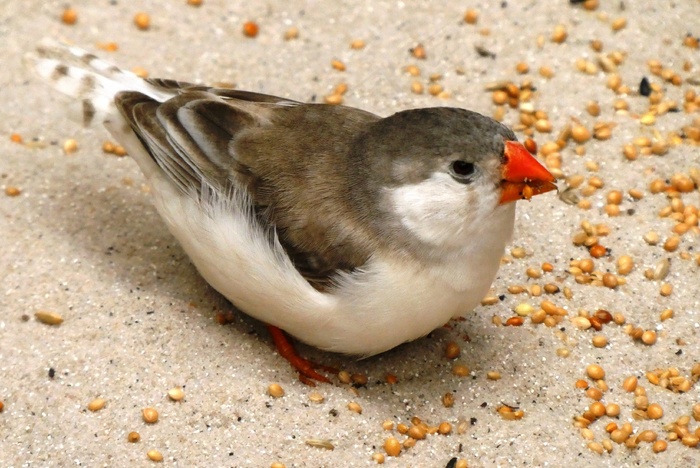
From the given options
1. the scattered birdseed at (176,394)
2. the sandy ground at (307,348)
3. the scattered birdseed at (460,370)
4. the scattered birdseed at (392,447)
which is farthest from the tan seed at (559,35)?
the scattered birdseed at (176,394)

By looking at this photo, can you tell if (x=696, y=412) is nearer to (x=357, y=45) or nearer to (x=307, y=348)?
(x=307, y=348)

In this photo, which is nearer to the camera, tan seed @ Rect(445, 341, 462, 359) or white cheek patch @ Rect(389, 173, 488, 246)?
white cheek patch @ Rect(389, 173, 488, 246)

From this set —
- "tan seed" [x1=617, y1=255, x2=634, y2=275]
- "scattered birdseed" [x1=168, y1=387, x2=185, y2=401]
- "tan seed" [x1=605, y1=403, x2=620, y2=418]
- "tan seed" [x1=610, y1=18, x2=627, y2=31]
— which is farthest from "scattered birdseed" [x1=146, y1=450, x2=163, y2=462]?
"tan seed" [x1=610, y1=18, x2=627, y2=31]

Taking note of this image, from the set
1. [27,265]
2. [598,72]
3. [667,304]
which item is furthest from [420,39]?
[27,265]

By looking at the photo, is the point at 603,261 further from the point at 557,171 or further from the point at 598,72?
the point at 598,72

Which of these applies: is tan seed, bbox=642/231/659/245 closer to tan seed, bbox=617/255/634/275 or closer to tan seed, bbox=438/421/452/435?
tan seed, bbox=617/255/634/275

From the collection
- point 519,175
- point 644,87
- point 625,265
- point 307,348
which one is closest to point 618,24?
point 644,87
